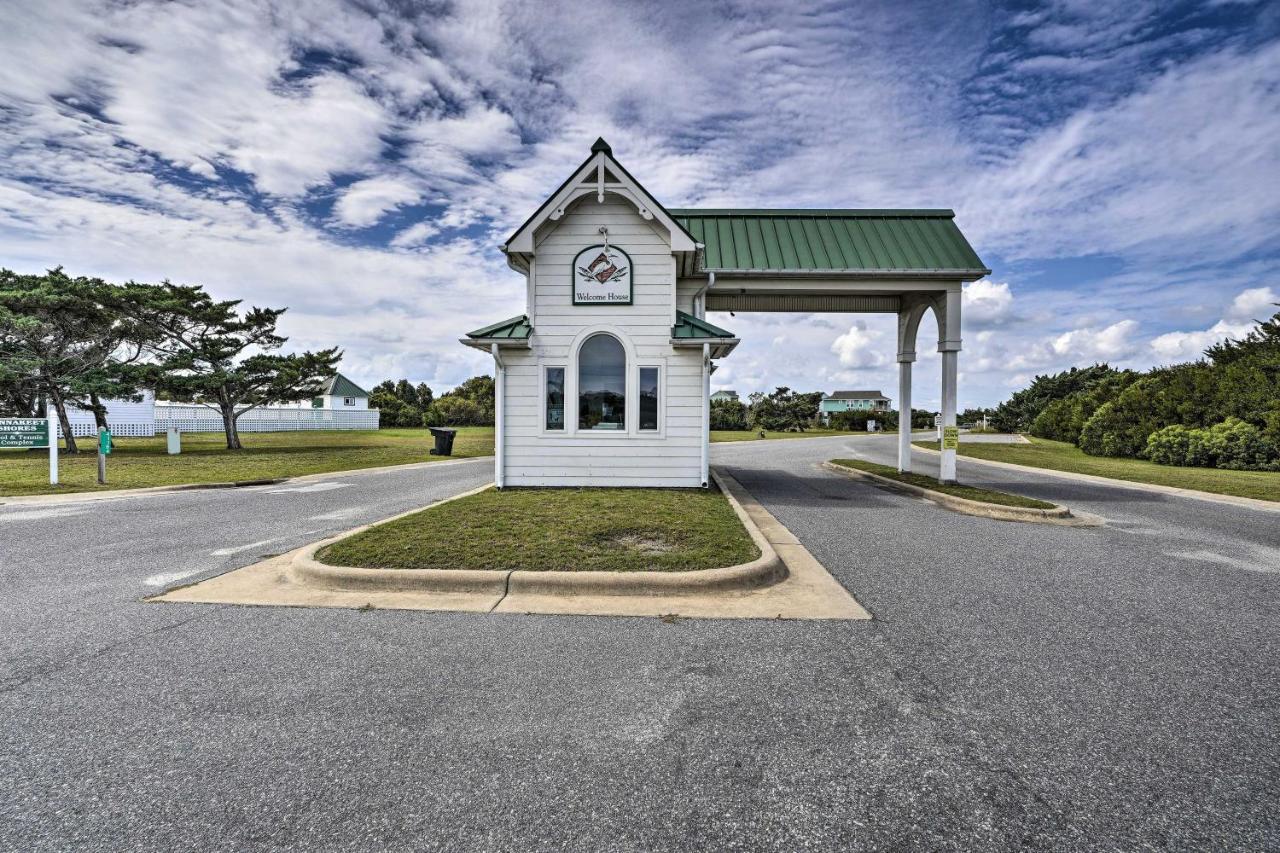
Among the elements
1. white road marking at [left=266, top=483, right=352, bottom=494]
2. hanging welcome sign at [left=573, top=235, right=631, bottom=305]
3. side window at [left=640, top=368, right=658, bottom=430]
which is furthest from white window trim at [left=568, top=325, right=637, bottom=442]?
white road marking at [left=266, top=483, right=352, bottom=494]

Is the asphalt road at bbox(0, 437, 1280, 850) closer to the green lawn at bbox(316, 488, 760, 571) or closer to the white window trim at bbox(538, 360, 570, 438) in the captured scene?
the green lawn at bbox(316, 488, 760, 571)

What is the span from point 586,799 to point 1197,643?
14.8 ft

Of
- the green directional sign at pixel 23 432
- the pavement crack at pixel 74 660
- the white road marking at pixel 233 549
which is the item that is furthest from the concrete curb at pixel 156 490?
the pavement crack at pixel 74 660

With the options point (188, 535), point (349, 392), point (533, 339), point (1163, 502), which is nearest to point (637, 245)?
point (533, 339)

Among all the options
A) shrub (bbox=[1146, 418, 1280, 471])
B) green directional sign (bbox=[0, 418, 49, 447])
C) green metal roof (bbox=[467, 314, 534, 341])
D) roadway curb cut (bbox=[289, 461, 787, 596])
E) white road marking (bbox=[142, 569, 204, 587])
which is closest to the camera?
roadway curb cut (bbox=[289, 461, 787, 596])

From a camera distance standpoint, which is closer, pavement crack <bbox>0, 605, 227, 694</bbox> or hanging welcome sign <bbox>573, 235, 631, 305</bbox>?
pavement crack <bbox>0, 605, 227, 694</bbox>

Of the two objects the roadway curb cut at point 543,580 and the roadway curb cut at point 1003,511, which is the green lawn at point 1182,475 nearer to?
the roadway curb cut at point 1003,511

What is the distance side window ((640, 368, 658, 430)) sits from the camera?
1088cm

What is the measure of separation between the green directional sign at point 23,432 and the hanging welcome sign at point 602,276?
44.4 ft

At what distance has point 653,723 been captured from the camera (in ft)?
9.59

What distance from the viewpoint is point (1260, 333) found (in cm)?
2158

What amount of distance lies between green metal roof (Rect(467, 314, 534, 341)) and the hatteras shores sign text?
1.07 metres

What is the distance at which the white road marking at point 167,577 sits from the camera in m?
5.39

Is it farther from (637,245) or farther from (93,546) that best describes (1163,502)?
Answer: (93,546)
